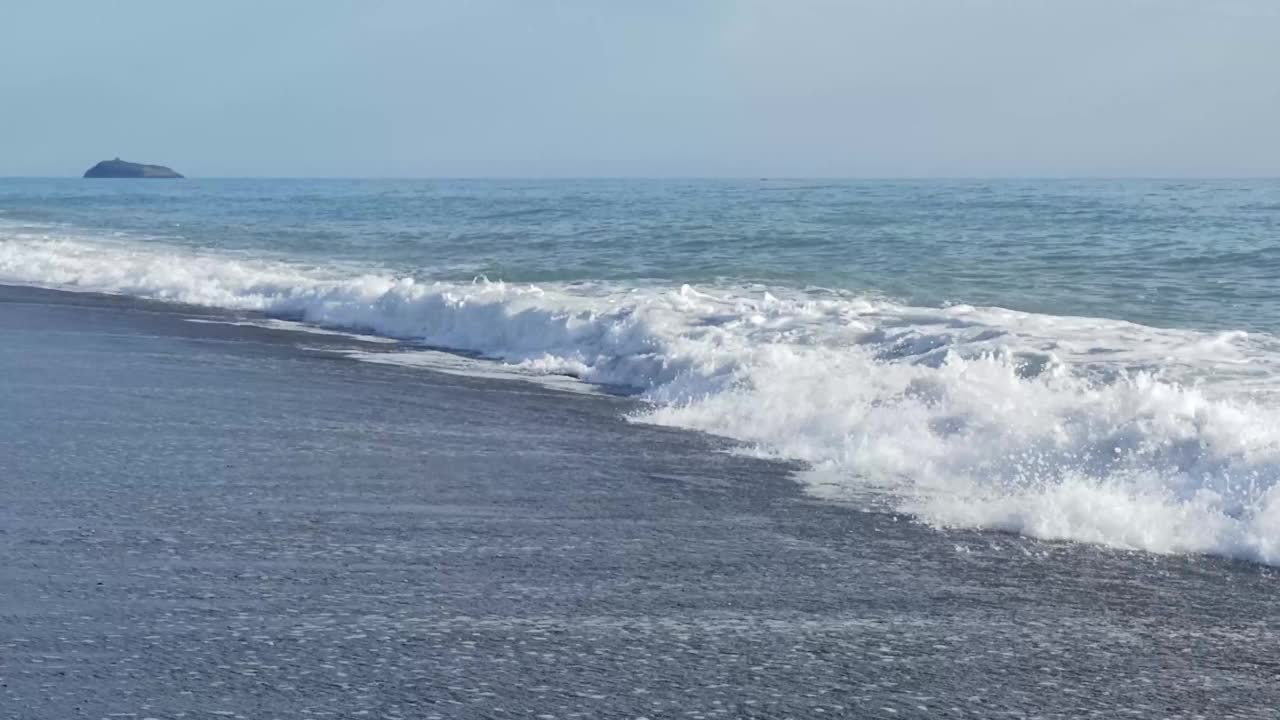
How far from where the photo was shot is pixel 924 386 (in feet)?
38.7

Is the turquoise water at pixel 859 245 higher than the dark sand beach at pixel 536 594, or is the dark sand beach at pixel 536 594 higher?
the turquoise water at pixel 859 245

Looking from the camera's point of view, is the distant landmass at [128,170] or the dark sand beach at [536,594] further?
the distant landmass at [128,170]

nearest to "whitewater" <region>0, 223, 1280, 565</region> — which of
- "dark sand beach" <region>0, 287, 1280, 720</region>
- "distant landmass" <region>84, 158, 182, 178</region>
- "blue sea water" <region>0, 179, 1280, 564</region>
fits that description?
"blue sea water" <region>0, 179, 1280, 564</region>

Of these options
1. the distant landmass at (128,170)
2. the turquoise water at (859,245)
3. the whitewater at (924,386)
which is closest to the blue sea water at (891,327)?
the whitewater at (924,386)

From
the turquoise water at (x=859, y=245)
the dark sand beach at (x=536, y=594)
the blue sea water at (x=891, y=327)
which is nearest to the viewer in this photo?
the dark sand beach at (x=536, y=594)

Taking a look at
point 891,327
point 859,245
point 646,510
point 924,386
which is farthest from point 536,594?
point 859,245

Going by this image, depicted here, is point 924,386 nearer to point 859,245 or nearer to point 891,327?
point 891,327

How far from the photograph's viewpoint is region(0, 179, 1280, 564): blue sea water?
29.7 feet

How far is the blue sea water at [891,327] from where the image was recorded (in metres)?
9.05

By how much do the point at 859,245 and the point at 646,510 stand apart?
24.2 m

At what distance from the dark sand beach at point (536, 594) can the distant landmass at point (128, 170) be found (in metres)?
173

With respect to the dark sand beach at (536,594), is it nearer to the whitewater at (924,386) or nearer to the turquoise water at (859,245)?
the whitewater at (924,386)

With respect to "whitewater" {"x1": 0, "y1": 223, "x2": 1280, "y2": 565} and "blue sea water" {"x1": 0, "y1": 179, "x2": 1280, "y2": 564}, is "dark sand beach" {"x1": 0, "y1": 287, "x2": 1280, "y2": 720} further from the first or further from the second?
"blue sea water" {"x1": 0, "y1": 179, "x2": 1280, "y2": 564}

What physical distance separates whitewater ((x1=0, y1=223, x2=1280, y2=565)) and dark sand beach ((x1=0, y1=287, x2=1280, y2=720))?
57 centimetres
